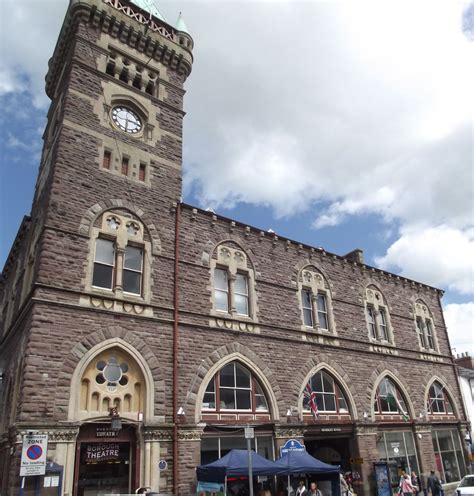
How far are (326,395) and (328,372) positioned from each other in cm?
103

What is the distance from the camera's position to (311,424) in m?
19.1

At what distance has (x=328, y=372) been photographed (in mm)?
21016

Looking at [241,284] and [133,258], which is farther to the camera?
[241,284]

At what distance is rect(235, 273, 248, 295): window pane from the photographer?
774 inches

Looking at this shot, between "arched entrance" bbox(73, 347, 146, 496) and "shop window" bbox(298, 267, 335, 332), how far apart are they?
9.08 metres

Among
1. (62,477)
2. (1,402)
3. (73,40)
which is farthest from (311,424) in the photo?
(73,40)

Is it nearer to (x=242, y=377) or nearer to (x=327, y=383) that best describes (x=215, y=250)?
(x=242, y=377)

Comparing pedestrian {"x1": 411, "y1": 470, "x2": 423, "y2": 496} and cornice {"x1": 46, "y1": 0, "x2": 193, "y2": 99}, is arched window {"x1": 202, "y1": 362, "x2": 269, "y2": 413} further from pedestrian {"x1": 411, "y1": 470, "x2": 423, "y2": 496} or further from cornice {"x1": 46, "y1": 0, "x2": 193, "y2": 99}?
cornice {"x1": 46, "y1": 0, "x2": 193, "y2": 99}

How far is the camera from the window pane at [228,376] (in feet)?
56.9

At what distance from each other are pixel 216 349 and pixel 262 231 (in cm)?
651

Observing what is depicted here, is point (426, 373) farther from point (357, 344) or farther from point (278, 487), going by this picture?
point (278, 487)

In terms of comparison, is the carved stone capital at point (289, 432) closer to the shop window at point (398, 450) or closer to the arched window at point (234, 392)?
the arched window at point (234, 392)

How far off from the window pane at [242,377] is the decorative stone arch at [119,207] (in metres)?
5.54

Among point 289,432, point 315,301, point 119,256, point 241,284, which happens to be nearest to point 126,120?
point 119,256
